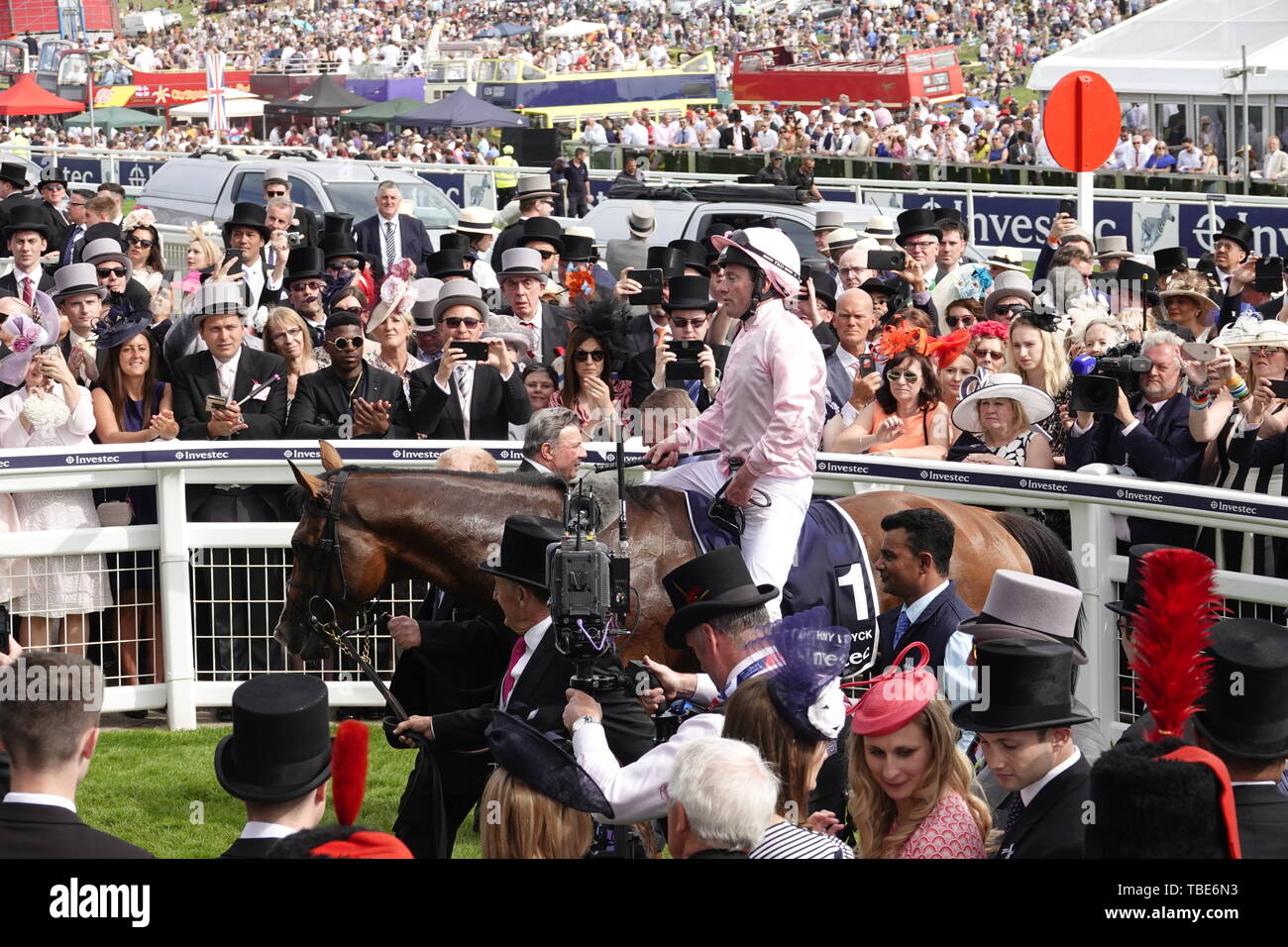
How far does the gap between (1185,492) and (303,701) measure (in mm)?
4224

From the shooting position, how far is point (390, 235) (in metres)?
16.7

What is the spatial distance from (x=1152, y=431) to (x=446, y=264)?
582 cm

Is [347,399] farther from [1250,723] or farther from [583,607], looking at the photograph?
[1250,723]

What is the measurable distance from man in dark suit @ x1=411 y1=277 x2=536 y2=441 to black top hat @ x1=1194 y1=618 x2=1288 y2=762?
5.63 metres

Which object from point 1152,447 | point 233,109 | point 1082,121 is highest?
point 233,109

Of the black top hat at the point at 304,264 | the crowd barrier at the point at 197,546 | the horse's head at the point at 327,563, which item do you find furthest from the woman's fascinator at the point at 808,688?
the black top hat at the point at 304,264

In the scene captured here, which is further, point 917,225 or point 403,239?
point 403,239

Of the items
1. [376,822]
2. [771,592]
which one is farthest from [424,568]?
[771,592]

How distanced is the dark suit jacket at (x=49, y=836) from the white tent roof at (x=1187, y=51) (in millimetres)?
26714

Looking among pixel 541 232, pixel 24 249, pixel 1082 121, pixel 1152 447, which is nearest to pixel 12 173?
pixel 24 249

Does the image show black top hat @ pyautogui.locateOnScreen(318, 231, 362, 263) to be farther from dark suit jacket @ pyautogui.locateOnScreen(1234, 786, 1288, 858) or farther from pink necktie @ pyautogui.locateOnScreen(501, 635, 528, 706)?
dark suit jacket @ pyautogui.locateOnScreen(1234, 786, 1288, 858)

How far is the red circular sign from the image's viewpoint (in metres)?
14.4

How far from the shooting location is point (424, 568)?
734 centimetres

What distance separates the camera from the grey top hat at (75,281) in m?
10.9
